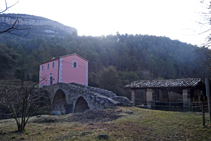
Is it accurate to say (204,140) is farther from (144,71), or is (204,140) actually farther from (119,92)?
(144,71)

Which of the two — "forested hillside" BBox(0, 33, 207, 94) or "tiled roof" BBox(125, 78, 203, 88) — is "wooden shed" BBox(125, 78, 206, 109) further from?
"forested hillside" BBox(0, 33, 207, 94)

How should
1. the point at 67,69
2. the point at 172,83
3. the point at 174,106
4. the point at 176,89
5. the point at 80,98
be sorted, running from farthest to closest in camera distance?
the point at 67,69 → the point at 176,89 → the point at 172,83 → the point at 80,98 → the point at 174,106

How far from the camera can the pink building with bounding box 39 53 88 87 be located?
22797 millimetres

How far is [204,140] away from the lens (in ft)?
15.9

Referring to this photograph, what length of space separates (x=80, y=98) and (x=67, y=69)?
861 centimetres

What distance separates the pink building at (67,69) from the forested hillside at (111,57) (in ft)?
15.2

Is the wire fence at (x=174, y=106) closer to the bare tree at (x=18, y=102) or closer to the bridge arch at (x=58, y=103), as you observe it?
the bridge arch at (x=58, y=103)

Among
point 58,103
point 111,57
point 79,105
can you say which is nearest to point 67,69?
point 58,103

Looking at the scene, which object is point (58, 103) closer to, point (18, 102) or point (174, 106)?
point (174, 106)

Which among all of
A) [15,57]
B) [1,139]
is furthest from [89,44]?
[1,139]

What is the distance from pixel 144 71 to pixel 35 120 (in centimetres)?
4238

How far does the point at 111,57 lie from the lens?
51.9 m

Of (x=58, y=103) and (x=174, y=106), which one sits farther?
(x=58, y=103)

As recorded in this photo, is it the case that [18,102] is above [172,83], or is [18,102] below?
below
